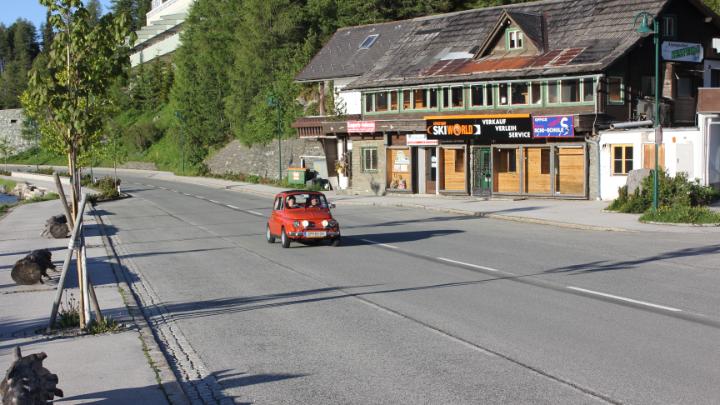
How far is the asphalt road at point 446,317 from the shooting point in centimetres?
887

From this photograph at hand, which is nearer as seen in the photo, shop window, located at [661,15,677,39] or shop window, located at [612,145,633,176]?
shop window, located at [612,145,633,176]

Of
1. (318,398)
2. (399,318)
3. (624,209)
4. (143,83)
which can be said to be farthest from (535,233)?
(143,83)

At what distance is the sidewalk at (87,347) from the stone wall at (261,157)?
138ft

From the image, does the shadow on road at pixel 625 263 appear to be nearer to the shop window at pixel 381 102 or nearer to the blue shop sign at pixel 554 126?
the blue shop sign at pixel 554 126

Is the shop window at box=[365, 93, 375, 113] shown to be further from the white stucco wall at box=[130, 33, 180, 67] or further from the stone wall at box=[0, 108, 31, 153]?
the stone wall at box=[0, 108, 31, 153]

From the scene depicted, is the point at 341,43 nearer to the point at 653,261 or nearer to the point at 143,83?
the point at 653,261

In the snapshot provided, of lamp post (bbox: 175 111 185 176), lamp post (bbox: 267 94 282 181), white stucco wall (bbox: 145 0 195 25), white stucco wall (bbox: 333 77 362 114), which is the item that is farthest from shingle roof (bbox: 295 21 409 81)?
white stucco wall (bbox: 145 0 195 25)

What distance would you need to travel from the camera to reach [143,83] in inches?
4515

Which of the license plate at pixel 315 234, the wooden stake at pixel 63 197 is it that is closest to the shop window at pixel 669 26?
the license plate at pixel 315 234

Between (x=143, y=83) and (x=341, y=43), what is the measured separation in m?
60.6

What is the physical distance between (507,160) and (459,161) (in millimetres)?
3407

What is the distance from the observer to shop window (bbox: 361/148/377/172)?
49188 millimetres

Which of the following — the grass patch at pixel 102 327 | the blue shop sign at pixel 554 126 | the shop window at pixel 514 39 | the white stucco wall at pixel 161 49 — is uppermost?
the white stucco wall at pixel 161 49

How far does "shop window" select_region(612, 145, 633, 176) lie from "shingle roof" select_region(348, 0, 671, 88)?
12.1 feet
